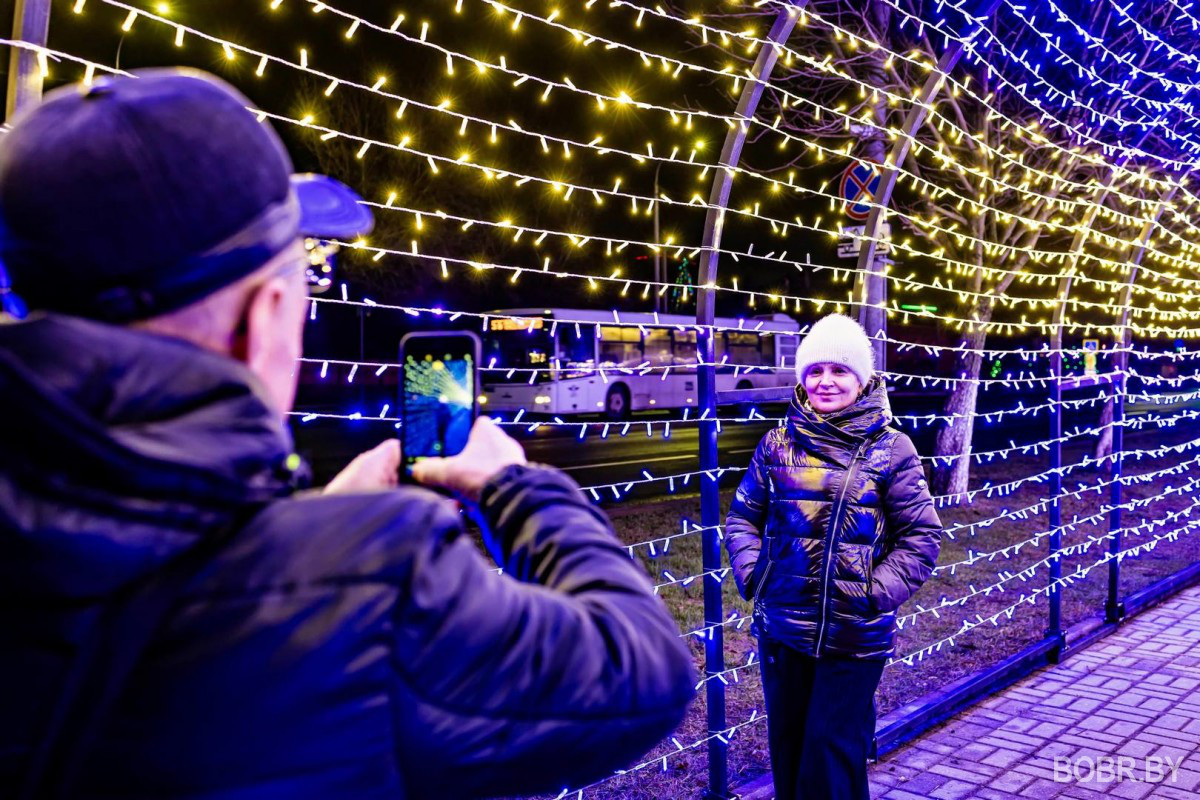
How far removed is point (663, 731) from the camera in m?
0.98

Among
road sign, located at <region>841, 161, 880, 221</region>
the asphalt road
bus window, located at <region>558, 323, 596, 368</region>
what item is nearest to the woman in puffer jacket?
road sign, located at <region>841, 161, 880, 221</region>

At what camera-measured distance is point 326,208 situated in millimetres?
1042

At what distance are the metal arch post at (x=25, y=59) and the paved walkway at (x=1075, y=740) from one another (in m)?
3.75

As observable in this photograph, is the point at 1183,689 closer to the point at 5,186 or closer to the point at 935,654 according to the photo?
the point at 935,654

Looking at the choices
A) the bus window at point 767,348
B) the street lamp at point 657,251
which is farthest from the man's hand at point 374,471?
the bus window at point 767,348

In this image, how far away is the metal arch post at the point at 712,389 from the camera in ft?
11.2

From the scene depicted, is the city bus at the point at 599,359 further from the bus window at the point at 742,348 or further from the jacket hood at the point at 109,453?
the jacket hood at the point at 109,453

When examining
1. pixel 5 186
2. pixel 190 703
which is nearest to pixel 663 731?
pixel 190 703

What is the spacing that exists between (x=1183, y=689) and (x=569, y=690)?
5.25 metres

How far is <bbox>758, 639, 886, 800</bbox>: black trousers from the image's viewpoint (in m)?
2.99

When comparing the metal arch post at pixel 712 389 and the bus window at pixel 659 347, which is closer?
the metal arch post at pixel 712 389

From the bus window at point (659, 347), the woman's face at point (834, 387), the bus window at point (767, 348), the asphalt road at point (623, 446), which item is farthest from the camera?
the bus window at point (767, 348)

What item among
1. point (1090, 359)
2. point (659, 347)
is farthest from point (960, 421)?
point (659, 347)

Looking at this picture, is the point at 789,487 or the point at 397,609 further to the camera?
the point at 789,487
